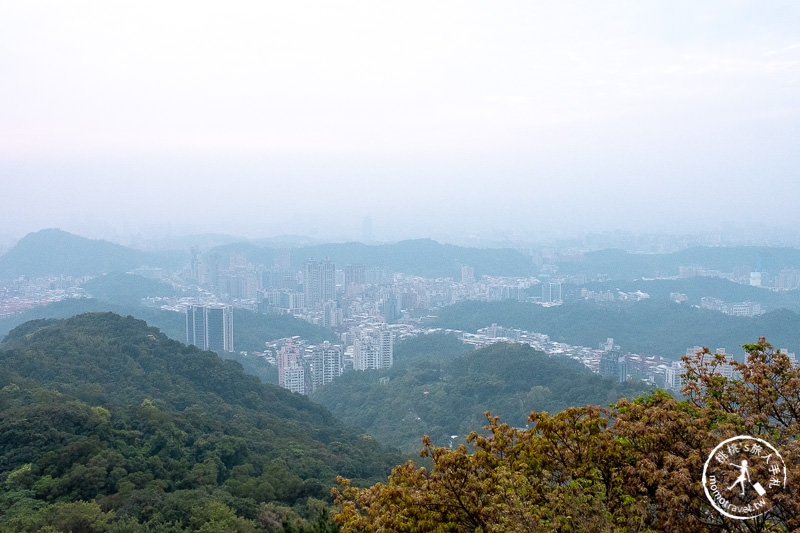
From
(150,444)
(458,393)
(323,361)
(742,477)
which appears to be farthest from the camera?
(323,361)

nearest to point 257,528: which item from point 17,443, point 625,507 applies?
point 17,443

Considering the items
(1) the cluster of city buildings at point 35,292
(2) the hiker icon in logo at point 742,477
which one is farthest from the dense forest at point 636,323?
(2) the hiker icon in logo at point 742,477

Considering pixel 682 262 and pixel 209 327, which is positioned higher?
pixel 682 262

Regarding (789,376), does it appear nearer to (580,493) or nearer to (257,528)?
(580,493)

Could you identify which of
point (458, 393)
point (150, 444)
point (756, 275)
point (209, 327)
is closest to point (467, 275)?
point (756, 275)

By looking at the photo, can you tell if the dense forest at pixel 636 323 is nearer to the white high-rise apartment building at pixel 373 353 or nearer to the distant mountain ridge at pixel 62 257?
the white high-rise apartment building at pixel 373 353

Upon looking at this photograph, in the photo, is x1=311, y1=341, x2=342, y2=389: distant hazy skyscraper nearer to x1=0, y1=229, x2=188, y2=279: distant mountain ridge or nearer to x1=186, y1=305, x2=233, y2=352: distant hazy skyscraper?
x1=186, y1=305, x2=233, y2=352: distant hazy skyscraper

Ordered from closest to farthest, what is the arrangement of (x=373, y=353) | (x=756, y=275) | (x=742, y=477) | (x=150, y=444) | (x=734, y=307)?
1. (x=742, y=477)
2. (x=150, y=444)
3. (x=373, y=353)
4. (x=734, y=307)
5. (x=756, y=275)

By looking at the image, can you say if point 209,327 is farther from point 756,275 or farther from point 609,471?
point 756,275
